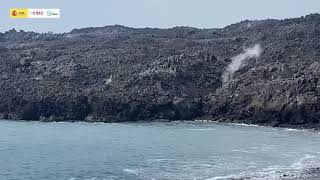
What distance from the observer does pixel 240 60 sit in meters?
134

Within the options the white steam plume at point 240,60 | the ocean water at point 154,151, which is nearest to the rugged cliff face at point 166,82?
the white steam plume at point 240,60

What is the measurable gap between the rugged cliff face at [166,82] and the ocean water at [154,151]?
6.95 metres

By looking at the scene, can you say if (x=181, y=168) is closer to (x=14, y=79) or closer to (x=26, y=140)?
A: (x=26, y=140)

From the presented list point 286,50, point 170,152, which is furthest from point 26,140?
point 286,50

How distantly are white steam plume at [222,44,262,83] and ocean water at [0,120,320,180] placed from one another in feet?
79.7

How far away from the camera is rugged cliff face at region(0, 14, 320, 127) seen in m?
103

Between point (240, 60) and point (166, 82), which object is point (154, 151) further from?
point (240, 60)

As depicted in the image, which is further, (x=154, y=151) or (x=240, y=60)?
(x=240, y=60)

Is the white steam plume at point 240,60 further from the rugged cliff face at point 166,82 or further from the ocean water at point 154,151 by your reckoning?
→ the ocean water at point 154,151

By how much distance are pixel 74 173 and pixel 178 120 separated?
5367 cm

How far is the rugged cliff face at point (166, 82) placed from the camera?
103188 millimetres

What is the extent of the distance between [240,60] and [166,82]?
22.6 m

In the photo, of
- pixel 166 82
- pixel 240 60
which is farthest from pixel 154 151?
pixel 240 60

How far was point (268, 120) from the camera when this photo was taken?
9981cm
